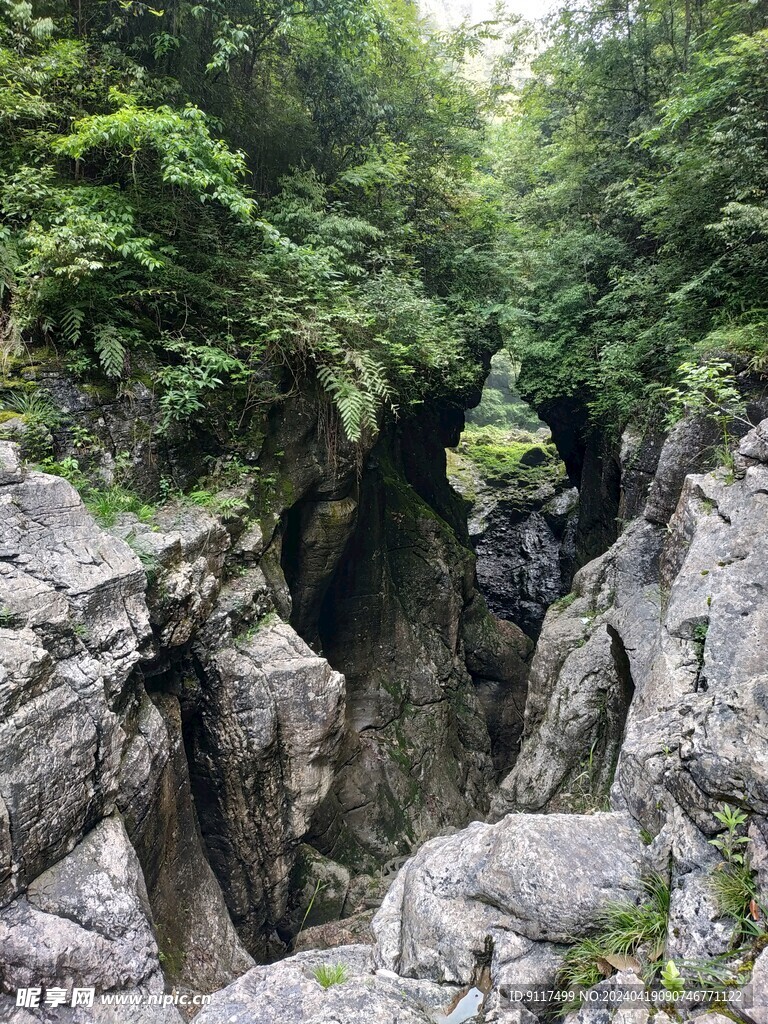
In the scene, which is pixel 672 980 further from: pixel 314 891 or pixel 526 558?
pixel 526 558

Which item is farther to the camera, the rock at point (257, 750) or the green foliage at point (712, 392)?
the rock at point (257, 750)

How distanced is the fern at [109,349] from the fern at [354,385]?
271 cm

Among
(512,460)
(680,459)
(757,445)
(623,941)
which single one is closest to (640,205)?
(680,459)

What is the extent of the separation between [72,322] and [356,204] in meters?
6.42

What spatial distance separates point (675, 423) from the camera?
27.2 ft

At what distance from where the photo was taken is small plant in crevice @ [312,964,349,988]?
4.10m

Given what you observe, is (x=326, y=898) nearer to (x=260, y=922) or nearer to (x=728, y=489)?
(x=260, y=922)

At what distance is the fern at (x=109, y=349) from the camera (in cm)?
689

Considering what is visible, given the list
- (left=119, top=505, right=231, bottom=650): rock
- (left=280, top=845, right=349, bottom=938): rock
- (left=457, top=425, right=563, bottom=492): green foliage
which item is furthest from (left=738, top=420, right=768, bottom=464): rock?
(left=457, top=425, right=563, bottom=492): green foliage

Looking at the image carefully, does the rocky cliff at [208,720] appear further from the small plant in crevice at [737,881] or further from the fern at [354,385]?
the small plant in crevice at [737,881]

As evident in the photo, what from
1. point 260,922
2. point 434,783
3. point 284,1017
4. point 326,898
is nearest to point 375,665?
point 434,783

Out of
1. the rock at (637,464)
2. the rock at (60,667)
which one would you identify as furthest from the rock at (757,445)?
the rock at (60,667)

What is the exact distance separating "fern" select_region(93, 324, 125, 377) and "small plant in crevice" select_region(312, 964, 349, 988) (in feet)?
22.0

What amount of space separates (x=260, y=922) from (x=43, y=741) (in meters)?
5.43
